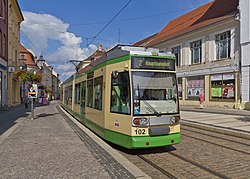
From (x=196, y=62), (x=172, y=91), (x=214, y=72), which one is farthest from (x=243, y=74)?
(x=172, y=91)

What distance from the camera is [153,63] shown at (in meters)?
6.71

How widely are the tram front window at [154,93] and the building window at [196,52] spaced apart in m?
21.4

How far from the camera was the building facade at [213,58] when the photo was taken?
22.4 m

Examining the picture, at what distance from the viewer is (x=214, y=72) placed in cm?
2434

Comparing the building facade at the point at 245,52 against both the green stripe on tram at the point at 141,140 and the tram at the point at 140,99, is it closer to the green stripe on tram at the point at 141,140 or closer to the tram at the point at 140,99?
the tram at the point at 140,99

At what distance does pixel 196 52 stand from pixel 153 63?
22.3 meters

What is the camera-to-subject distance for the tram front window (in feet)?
21.0

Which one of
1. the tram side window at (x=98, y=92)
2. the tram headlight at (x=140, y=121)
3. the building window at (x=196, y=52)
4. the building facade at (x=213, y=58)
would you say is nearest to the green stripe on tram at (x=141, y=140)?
the tram headlight at (x=140, y=121)

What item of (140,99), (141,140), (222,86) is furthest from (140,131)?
(222,86)

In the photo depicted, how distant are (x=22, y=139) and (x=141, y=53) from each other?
193 inches

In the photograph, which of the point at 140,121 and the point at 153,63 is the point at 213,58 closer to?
the point at 153,63

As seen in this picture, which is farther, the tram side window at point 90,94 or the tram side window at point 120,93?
the tram side window at point 90,94

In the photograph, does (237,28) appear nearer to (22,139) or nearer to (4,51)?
(22,139)

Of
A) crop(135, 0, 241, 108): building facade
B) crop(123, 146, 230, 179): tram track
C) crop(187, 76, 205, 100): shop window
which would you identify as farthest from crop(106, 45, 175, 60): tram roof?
crop(187, 76, 205, 100): shop window
